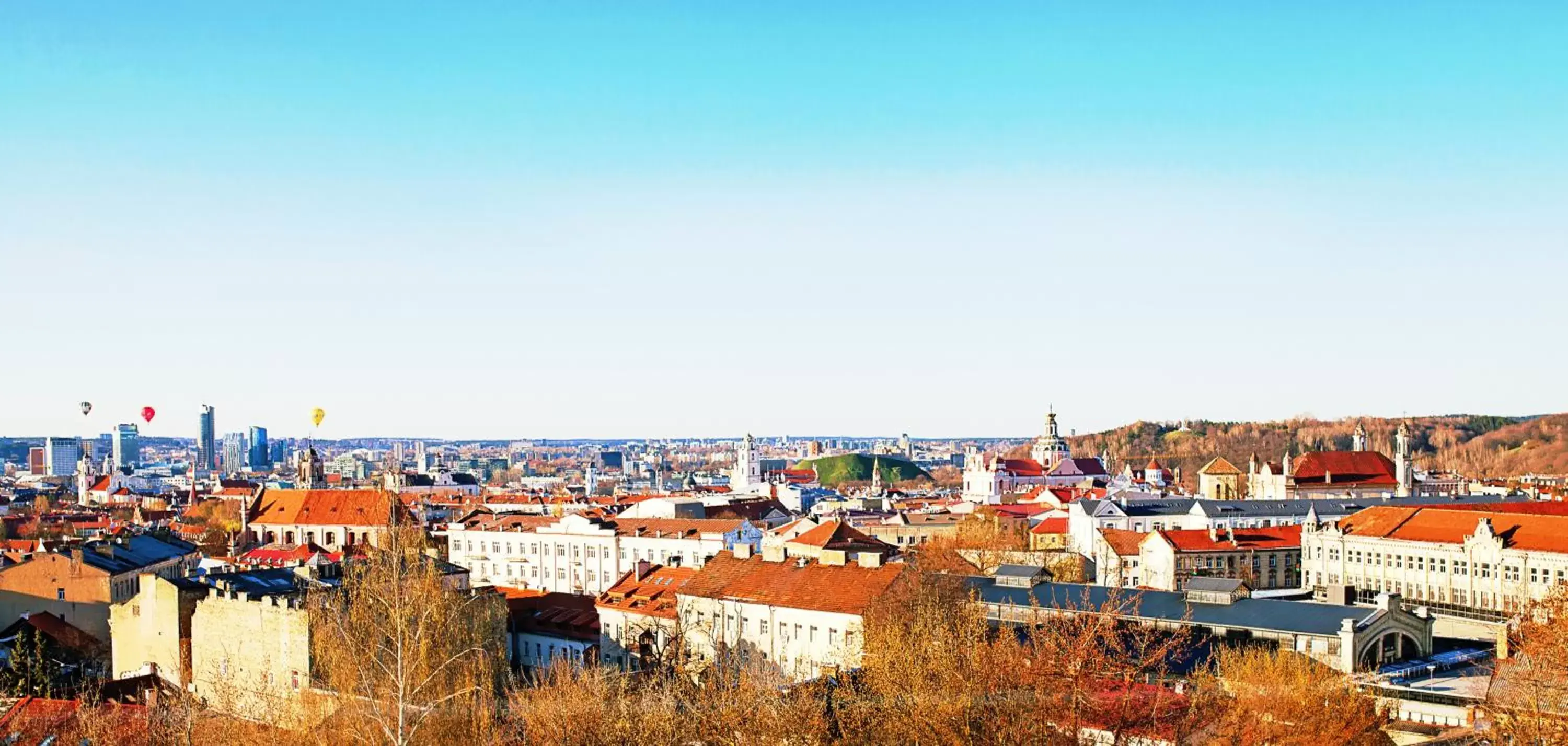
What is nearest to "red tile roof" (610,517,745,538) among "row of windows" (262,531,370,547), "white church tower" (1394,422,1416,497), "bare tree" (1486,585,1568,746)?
"row of windows" (262,531,370,547)

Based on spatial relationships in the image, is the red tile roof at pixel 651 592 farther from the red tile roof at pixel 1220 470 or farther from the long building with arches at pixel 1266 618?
the red tile roof at pixel 1220 470

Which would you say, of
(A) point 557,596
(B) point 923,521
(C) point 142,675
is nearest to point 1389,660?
(A) point 557,596

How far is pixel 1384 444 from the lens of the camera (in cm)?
17925

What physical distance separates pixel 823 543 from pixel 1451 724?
3135 centimetres

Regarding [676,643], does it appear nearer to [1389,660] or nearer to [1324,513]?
[1389,660]

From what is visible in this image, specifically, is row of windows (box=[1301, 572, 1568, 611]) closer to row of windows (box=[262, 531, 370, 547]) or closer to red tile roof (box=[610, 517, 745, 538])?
red tile roof (box=[610, 517, 745, 538])

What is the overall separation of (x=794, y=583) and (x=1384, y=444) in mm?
151604

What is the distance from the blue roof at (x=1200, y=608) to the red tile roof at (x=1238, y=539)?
2050 centimetres

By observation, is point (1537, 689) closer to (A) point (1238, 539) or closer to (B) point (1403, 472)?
(A) point (1238, 539)

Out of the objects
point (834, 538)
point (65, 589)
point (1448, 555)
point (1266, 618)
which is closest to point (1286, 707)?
point (1266, 618)

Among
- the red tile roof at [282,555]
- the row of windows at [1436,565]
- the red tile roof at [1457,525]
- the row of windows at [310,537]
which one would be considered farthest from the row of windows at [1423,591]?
the row of windows at [310,537]

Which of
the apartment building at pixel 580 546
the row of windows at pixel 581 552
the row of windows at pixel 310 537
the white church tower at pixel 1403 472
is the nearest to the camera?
the row of windows at pixel 581 552

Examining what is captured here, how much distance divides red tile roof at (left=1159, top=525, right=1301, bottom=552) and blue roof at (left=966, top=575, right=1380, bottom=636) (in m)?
20.5

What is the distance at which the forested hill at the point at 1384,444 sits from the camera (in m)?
166
